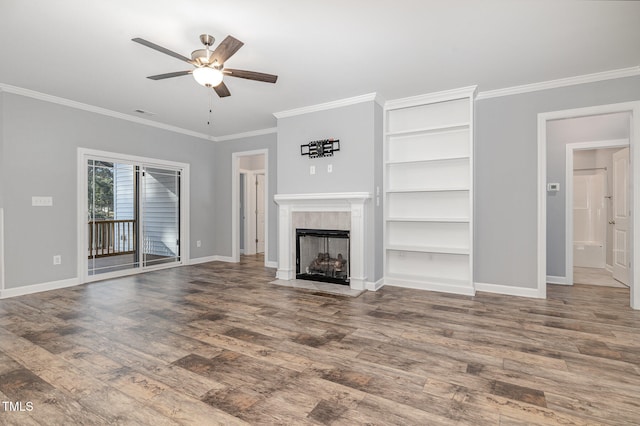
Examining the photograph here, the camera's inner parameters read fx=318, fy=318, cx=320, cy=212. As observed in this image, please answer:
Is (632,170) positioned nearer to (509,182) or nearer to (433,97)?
(509,182)

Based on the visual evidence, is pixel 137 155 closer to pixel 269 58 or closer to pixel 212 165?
pixel 212 165

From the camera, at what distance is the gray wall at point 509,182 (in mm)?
3996

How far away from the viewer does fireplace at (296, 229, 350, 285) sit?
4.57 metres

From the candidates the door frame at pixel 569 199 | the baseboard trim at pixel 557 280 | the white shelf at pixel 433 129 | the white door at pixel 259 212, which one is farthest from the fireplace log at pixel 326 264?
the white door at pixel 259 212

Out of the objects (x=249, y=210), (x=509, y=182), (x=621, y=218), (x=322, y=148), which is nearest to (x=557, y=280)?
(x=621, y=218)

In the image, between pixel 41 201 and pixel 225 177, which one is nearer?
pixel 41 201

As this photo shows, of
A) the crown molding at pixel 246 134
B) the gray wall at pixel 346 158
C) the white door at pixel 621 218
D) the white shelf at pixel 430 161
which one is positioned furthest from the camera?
the crown molding at pixel 246 134

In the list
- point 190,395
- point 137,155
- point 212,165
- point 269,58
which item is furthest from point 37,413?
point 212,165

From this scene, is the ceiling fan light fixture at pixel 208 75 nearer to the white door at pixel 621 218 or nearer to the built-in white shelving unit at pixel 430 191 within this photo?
the built-in white shelving unit at pixel 430 191

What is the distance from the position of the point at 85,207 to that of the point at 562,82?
6668mm

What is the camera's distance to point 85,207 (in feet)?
15.7

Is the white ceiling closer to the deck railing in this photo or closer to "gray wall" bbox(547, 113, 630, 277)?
"gray wall" bbox(547, 113, 630, 277)

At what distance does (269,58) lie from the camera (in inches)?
130

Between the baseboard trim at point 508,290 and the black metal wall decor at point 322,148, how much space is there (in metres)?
2.71
